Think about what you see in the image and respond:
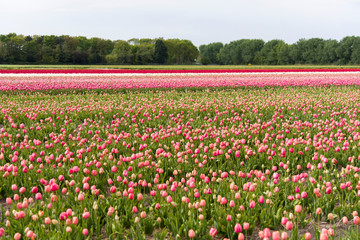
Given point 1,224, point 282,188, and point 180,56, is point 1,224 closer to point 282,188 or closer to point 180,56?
point 282,188

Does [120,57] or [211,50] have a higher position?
[211,50]

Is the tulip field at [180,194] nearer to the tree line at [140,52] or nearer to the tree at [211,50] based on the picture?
the tree line at [140,52]

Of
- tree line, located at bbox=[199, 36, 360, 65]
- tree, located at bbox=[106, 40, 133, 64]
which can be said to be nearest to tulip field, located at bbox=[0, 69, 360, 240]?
tree, located at bbox=[106, 40, 133, 64]

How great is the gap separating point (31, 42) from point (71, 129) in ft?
294

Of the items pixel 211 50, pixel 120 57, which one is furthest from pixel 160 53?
pixel 211 50

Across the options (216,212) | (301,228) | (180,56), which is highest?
(180,56)

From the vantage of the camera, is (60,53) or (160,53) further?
(160,53)

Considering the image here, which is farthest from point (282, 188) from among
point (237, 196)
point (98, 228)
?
point (98, 228)

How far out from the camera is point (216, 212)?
11.1ft

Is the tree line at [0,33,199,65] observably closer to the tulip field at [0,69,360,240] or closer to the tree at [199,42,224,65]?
the tree at [199,42,224,65]

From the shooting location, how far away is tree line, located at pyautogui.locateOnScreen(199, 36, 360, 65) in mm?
84812

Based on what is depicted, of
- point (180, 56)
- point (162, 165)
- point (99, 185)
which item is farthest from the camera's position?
point (180, 56)

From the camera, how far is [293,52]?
3873 inches

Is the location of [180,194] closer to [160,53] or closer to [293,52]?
[160,53]
